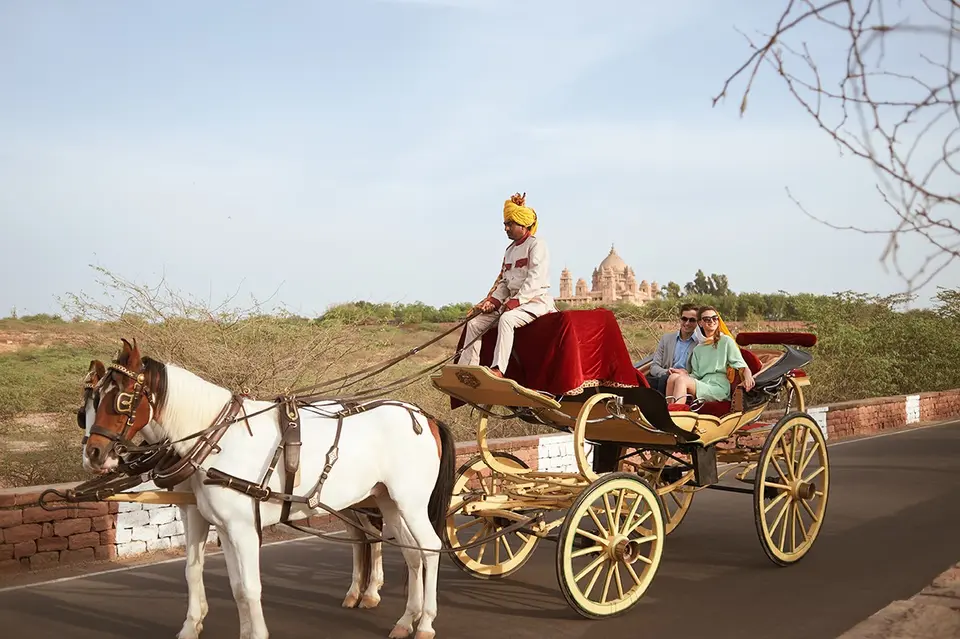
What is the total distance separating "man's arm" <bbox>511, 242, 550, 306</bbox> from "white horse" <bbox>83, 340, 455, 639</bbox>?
136 cm

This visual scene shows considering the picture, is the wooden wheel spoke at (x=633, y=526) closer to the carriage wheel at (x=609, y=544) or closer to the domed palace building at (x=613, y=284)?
the carriage wheel at (x=609, y=544)

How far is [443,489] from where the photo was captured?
21.6 ft

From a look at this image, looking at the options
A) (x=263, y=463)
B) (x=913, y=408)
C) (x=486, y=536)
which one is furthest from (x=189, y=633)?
(x=913, y=408)

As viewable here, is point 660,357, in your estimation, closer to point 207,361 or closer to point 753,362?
point 753,362

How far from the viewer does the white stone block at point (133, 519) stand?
28.6 feet

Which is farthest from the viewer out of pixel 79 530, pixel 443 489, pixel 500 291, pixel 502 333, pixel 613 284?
pixel 613 284

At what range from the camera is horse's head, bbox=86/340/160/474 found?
5.37 m

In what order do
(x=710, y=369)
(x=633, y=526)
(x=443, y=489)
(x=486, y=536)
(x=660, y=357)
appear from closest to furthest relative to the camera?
1. (x=443, y=489)
2. (x=633, y=526)
3. (x=486, y=536)
4. (x=710, y=369)
5. (x=660, y=357)

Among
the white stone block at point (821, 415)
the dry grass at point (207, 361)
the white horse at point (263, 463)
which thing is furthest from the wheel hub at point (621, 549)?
the white stone block at point (821, 415)

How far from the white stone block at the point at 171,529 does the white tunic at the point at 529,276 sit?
4061mm

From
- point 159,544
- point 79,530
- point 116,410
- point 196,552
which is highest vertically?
point 116,410

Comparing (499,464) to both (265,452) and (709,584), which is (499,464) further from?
(265,452)

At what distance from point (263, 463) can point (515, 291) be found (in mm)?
2739

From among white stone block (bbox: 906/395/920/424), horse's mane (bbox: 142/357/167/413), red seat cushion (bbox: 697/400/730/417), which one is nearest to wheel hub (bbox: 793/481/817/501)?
red seat cushion (bbox: 697/400/730/417)
